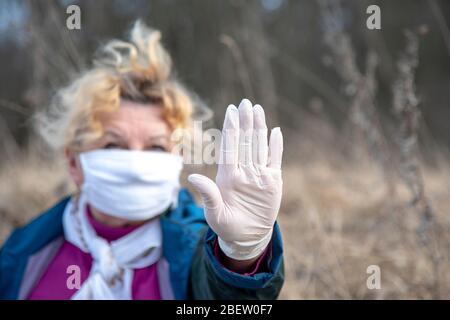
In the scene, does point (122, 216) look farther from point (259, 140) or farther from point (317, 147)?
point (317, 147)

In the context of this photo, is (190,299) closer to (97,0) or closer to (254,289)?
(254,289)

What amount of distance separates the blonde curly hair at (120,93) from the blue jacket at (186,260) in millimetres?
333

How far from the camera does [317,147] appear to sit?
4.82m

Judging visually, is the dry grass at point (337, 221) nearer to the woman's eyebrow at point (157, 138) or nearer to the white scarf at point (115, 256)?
the white scarf at point (115, 256)

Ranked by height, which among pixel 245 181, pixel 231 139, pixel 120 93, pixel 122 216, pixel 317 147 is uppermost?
pixel 120 93

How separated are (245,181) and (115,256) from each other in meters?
0.81

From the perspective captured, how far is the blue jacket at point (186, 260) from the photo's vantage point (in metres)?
1.26

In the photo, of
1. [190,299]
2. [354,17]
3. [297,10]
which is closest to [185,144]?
[190,299]

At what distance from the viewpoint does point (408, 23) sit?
1023 cm

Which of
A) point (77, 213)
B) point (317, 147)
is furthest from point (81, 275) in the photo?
point (317, 147)

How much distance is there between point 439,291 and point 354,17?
8.77 metres

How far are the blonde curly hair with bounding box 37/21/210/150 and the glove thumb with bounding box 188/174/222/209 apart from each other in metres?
0.82

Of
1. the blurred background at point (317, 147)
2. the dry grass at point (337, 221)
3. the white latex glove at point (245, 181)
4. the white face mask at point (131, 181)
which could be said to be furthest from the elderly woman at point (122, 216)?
the dry grass at point (337, 221)

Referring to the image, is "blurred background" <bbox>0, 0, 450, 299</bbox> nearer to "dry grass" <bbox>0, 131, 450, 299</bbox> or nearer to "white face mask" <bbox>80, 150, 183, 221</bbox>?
"dry grass" <bbox>0, 131, 450, 299</bbox>
